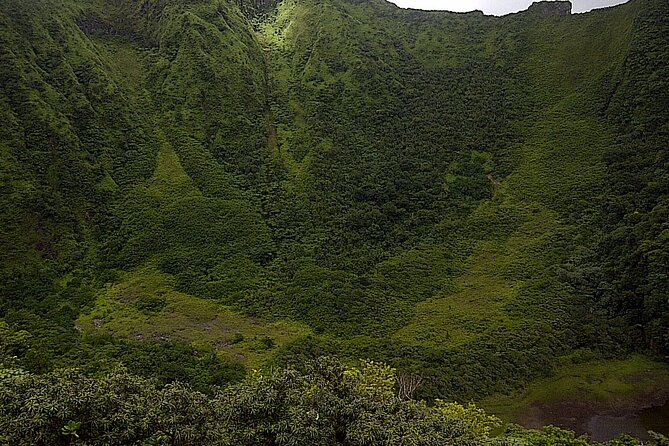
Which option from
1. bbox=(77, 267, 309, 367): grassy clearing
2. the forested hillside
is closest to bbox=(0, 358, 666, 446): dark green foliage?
the forested hillside

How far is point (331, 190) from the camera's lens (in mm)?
77938

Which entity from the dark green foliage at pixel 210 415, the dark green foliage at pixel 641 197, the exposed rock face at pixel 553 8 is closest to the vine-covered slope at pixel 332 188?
the dark green foliage at pixel 641 197

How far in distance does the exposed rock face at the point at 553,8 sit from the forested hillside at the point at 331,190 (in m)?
2.41

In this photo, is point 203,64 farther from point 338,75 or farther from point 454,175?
point 454,175

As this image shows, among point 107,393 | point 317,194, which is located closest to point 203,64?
point 317,194

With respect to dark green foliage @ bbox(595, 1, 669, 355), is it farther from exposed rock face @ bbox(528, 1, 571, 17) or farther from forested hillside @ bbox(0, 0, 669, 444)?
exposed rock face @ bbox(528, 1, 571, 17)

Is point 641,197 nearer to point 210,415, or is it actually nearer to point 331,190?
point 331,190

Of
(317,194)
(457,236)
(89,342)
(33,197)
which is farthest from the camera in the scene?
(317,194)

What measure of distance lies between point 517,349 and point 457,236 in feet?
73.7

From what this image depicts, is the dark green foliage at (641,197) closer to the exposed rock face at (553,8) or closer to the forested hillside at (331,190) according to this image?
the forested hillside at (331,190)

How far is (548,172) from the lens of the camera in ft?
259

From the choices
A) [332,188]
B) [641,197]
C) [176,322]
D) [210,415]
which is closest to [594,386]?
[641,197]

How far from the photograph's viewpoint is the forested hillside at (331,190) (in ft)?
178

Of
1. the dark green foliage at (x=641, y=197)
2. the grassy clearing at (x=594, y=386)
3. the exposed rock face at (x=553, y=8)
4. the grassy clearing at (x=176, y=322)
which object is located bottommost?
the grassy clearing at (x=176, y=322)
